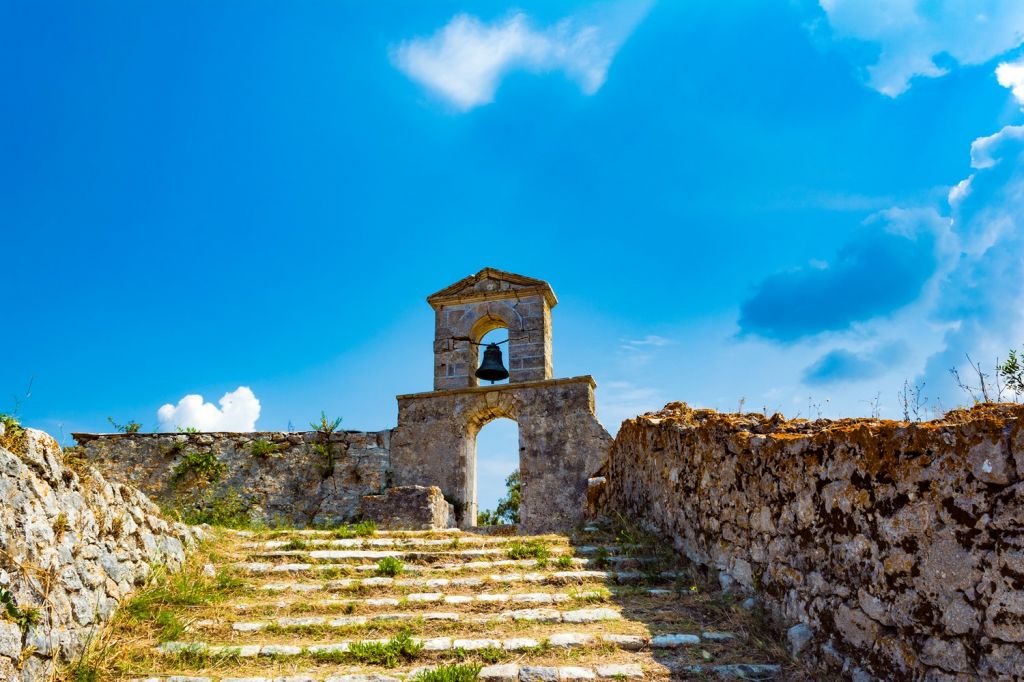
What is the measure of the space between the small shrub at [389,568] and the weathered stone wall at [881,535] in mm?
2611

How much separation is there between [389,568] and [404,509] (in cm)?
495

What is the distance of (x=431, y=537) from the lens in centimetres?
727

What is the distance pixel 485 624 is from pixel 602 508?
14.3 ft

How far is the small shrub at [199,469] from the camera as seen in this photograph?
13953 mm

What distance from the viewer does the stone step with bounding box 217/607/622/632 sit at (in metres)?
4.91

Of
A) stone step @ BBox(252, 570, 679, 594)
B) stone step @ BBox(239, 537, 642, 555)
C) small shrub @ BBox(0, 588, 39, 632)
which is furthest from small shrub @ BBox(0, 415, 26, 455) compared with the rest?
stone step @ BBox(239, 537, 642, 555)

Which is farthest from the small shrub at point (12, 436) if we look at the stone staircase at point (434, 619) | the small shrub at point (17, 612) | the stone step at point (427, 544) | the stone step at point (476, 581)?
the stone step at point (427, 544)

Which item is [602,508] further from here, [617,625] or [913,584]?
[913,584]

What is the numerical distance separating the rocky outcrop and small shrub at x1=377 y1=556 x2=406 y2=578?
458 cm

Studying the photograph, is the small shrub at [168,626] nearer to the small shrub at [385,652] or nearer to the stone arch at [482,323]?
the small shrub at [385,652]

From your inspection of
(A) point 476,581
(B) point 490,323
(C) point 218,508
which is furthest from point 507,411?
(A) point 476,581

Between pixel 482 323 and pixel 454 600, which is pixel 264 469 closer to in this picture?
pixel 482 323

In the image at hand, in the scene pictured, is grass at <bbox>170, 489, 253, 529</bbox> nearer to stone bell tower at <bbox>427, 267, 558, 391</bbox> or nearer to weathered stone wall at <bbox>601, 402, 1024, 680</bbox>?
stone bell tower at <bbox>427, 267, 558, 391</bbox>

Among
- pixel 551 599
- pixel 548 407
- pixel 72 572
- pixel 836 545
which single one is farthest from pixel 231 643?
pixel 548 407
